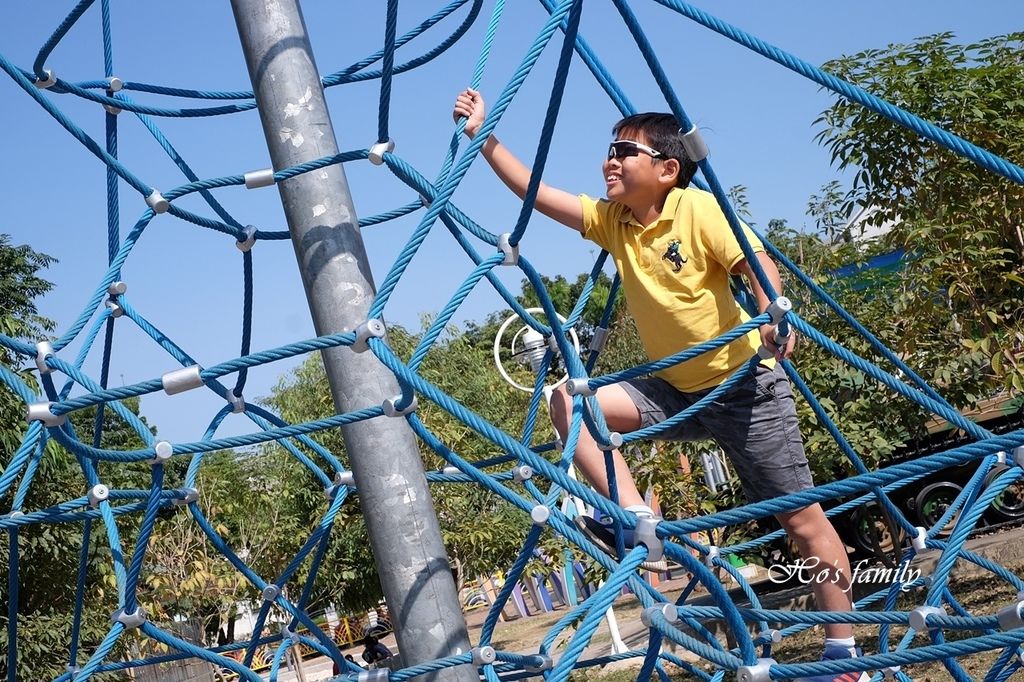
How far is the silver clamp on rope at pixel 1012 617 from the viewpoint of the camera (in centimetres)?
161

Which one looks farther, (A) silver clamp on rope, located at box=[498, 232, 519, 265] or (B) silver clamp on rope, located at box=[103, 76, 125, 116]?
(B) silver clamp on rope, located at box=[103, 76, 125, 116]

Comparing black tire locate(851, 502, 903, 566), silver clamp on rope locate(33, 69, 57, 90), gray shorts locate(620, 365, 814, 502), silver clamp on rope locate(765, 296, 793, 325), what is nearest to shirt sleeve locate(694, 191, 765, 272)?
gray shorts locate(620, 365, 814, 502)

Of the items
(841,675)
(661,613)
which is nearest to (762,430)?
(841,675)

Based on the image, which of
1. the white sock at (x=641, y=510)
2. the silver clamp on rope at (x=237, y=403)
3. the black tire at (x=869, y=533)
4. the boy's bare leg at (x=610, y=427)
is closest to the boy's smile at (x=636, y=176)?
the boy's bare leg at (x=610, y=427)

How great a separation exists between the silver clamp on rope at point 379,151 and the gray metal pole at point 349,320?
59 mm

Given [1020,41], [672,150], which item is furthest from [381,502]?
[1020,41]

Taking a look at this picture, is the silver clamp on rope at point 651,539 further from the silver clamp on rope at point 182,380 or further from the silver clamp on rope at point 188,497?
the silver clamp on rope at point 188,497

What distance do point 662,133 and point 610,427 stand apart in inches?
25.8

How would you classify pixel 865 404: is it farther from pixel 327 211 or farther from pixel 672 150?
pixel 327 211

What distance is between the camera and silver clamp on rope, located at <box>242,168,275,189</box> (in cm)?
186

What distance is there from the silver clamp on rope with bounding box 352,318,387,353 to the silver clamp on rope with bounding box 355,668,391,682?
529 millimetres

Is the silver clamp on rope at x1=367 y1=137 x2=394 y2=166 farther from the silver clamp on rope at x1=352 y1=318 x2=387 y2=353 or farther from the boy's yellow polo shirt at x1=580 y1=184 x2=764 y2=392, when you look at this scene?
the boy's yellow polo shirt at x1=580 y1=184 x2=764 y2=392

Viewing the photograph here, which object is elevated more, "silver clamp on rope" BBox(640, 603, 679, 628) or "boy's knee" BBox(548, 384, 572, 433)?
"boy's knee" BBox(548, 384, 572, 433)

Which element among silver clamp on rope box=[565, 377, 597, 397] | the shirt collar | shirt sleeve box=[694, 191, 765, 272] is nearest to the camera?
silver clamp on rope box=[565, 377, 597, 397]
